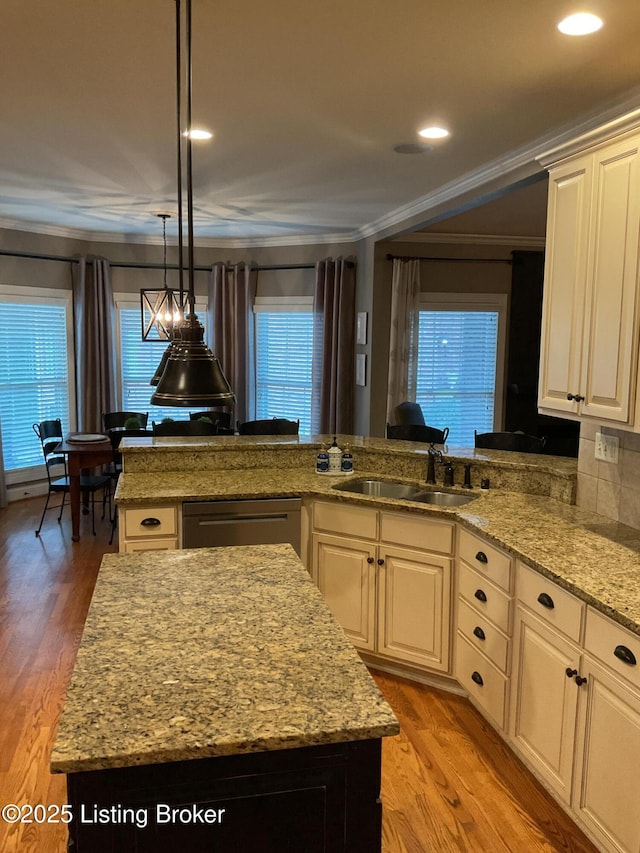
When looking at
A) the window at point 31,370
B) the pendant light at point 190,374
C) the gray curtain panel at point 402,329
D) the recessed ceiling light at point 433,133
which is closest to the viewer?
the pendant light at point 190,374

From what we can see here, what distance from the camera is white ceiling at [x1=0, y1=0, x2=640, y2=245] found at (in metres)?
2.36

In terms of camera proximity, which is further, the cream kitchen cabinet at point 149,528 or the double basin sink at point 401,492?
the double basin sink at point 401,492

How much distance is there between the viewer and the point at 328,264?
6.91 meters

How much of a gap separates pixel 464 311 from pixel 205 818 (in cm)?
606

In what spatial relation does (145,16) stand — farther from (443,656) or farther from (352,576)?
(443,656)

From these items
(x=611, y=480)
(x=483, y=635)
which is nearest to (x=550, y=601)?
(x=483, y=635)

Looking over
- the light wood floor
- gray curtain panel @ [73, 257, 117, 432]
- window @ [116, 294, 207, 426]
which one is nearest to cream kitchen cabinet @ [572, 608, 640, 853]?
the light wood floor

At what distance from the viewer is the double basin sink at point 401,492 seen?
362cm

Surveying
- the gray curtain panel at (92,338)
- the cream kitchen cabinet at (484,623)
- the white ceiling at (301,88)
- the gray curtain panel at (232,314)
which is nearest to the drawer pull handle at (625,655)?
the cream kitchen cabinet at (484,623)

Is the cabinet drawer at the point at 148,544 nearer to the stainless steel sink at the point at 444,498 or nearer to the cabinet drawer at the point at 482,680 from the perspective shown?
the stainless steel sink at the point at 444,498

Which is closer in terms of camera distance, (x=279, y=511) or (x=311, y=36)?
(x=311, y=36)

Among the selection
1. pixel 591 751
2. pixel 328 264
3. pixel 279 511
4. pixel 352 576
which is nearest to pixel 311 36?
pixel 279 511

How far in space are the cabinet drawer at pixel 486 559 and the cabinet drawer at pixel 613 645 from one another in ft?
→ 1.68

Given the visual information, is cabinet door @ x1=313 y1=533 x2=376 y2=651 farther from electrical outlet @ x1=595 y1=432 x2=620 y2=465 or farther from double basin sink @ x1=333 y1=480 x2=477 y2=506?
electrical outlet @ x1=595 y1=432 x2=620 y2=465
